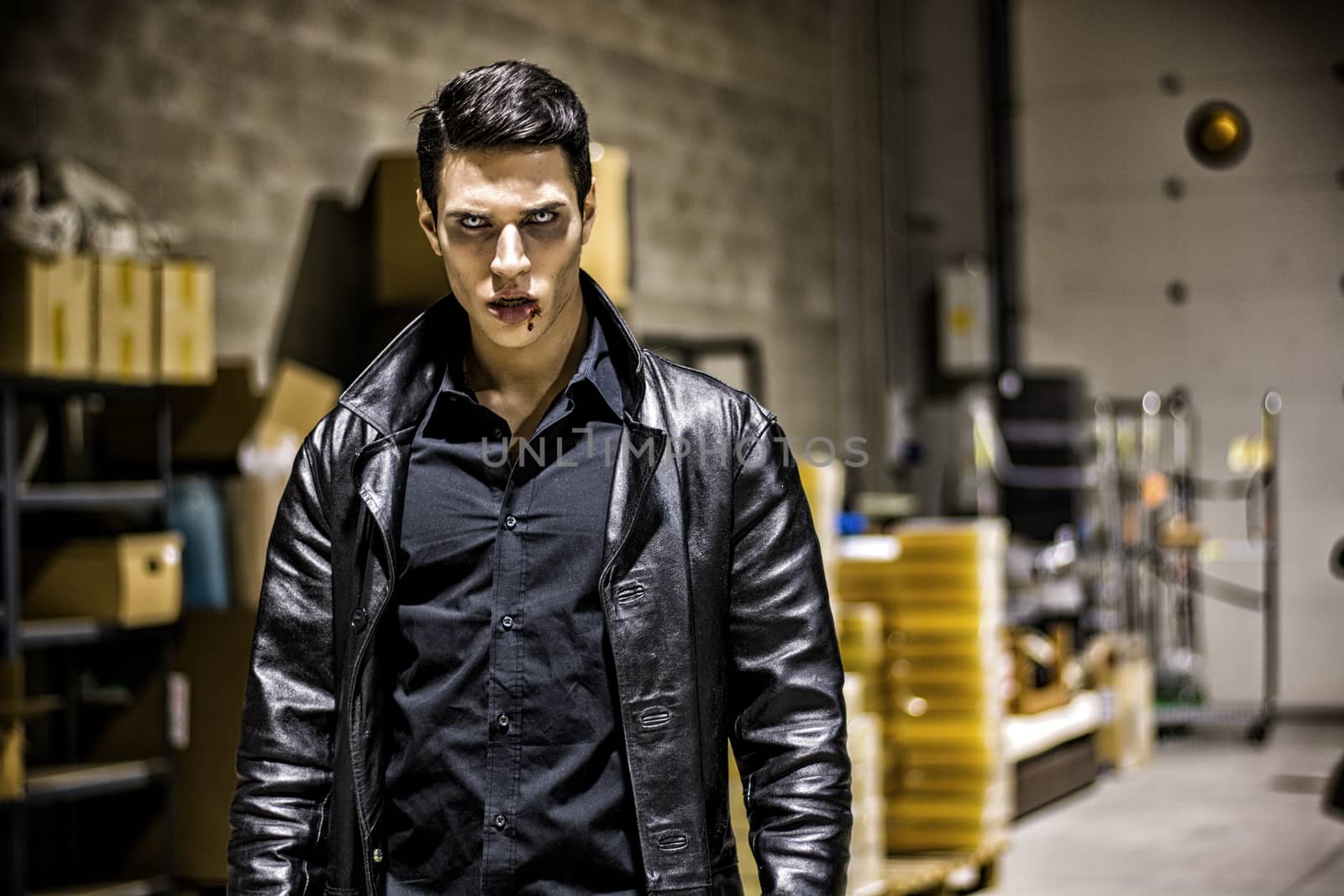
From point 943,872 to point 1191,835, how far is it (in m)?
1.87

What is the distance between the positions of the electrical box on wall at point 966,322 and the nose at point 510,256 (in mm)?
9660

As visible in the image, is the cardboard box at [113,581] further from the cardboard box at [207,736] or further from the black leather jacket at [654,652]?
the black leather jacket at [654,652]

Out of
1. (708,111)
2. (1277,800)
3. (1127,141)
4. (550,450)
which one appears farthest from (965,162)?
(550,450)

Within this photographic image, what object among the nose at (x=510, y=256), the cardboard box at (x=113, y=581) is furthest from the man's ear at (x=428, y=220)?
the cardboard box at (x=113, y=581)

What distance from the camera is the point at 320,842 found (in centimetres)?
153

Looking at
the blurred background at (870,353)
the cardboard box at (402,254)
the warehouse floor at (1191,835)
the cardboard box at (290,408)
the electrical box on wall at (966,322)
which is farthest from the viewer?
the electrical box on wall at (966,322)

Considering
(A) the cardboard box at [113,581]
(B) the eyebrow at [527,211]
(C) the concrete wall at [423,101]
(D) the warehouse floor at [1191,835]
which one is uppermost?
(C) the concrete wall at [423,101]

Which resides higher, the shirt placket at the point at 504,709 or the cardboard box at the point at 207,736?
the shirt placket at the point at 504,709

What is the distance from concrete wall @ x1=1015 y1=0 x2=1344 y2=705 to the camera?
10156mm

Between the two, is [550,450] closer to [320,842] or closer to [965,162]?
[320,842]

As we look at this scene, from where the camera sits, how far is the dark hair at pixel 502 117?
1.45 meters

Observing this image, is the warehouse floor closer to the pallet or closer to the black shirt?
the pallet

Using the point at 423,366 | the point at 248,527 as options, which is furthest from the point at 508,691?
the point at 248,527

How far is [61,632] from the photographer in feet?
14.5
